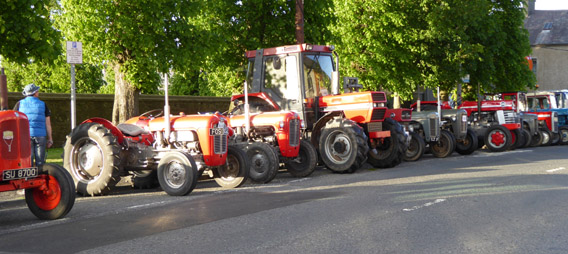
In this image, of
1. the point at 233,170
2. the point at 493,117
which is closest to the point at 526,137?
the point at 493,117

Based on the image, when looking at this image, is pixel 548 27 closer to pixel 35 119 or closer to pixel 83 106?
pixel 83 106

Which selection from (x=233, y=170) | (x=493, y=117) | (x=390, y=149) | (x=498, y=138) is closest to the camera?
(x=233, y=170)

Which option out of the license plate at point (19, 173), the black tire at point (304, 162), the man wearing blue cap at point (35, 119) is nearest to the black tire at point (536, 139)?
the black tire at point (304, 162)

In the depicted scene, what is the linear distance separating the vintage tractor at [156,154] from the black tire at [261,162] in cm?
72

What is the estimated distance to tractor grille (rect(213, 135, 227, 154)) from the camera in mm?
11029

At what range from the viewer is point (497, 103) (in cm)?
2400

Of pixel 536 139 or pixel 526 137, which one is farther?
pixel 536 139

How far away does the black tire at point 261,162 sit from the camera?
1220 centimetres

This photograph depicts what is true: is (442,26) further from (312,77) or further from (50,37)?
(50,37)

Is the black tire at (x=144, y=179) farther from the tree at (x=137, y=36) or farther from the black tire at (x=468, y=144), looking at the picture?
the black tire at (x=468, y=144)

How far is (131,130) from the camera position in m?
11.4

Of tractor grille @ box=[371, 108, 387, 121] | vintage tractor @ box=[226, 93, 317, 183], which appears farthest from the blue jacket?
tractor grille @ box=[371, 108, 387, 121]

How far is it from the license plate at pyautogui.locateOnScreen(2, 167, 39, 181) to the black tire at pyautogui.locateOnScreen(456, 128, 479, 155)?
15798 mm

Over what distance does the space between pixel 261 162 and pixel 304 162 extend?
1563mm
